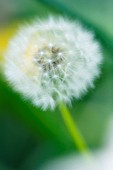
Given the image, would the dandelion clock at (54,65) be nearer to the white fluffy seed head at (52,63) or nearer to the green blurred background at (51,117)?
the white fluffy seed head at (52,63)

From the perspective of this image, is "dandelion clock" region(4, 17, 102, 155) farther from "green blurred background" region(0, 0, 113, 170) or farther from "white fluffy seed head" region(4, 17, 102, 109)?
A: "green blurred background" region(0, 0, 113, 170)

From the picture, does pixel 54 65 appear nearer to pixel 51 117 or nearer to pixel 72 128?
pixel 72 128

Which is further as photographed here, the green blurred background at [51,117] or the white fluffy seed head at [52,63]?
the green blurred background at [51,117]

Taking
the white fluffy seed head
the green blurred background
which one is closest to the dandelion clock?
the white fluffy seed head

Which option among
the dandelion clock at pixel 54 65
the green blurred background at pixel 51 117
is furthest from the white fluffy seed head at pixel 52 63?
the green blurred background at pixel 51 117

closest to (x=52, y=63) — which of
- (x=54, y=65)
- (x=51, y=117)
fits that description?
(x=54, y=65)

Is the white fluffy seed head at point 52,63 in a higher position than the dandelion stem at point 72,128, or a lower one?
higher

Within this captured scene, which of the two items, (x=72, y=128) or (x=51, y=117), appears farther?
(x=51, y=117)
